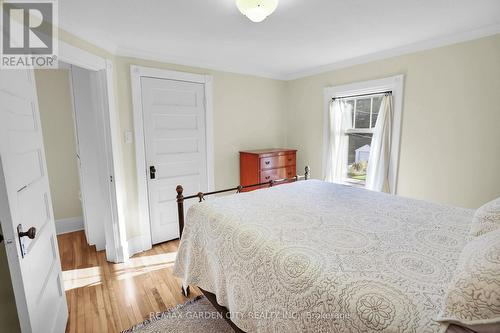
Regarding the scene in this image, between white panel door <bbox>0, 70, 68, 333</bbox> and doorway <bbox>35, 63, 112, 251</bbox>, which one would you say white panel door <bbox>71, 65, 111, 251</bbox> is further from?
white panel door <bbox>0, 70, 68, 333</bbox>

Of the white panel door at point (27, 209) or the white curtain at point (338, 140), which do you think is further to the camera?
the white curtain at point (338, 140)

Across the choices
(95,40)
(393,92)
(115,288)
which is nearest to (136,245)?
(115,288)

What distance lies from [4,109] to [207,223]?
125 centimetres

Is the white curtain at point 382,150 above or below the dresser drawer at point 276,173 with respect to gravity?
above

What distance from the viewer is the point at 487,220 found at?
1190mm

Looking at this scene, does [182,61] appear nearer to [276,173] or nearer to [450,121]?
[276,173]

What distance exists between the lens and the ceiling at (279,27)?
175cm

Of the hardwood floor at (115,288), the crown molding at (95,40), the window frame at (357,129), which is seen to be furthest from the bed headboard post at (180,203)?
the window frame at (357,129)

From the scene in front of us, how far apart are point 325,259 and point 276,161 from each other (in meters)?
2.43

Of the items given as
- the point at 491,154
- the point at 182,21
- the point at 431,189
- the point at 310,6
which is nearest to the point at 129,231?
the point at 182,21

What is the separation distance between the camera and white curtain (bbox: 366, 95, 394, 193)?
285 centimetres

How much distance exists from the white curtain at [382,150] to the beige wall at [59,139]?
159 inches

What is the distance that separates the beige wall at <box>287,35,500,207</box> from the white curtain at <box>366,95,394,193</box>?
0.50ft
